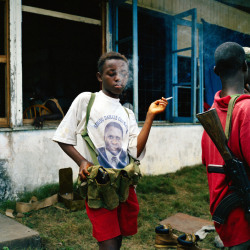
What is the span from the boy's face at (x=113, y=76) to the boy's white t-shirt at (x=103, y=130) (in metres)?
0.06

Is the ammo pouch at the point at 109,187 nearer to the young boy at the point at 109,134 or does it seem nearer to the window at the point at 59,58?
the young boy at the point at 109,134

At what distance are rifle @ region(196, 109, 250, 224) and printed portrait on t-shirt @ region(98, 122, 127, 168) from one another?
2.04 feet

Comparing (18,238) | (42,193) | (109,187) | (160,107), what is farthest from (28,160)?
(160,107)

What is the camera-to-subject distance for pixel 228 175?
1.60m

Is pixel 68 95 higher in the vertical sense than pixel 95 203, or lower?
higher

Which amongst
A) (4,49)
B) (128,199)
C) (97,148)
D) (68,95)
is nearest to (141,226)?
(128,199)

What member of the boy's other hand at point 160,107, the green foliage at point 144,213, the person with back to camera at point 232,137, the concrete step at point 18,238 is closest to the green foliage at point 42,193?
the green foliage at point 144,213

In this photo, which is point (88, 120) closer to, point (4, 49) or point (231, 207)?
point (231, 207)

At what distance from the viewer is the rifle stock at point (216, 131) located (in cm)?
158

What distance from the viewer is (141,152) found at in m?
2.13

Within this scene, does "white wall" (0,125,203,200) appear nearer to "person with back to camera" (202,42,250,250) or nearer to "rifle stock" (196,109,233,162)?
"person with back to camera" (202,42,250,250)

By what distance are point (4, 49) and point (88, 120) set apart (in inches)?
119

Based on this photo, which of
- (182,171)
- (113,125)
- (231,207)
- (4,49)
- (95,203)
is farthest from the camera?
(182,171)

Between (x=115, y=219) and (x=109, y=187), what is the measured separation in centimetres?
25
